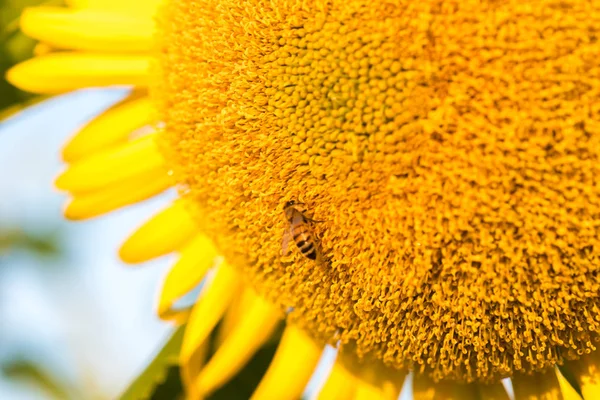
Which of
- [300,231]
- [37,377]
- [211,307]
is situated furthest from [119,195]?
[37,377]

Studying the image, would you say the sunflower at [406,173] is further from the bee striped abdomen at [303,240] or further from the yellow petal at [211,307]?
the yellow petal at [211,307]

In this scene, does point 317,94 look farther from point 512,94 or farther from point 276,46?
point 512,94

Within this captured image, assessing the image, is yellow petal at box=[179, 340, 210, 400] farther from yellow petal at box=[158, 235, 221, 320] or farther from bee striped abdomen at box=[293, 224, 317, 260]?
bee striped abdomen at box=[293, 224, 317, 260]

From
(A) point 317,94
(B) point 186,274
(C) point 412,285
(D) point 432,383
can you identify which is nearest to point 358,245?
(C) point 412,285

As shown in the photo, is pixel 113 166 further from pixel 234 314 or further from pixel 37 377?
pixel 37 377

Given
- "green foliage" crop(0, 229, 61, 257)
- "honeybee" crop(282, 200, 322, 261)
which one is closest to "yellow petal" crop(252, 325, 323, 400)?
"honeybee" crop(282, 200, 322, 261)

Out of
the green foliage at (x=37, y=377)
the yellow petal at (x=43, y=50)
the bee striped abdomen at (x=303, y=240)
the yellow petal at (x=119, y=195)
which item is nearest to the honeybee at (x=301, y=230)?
the bee striped abdomen at (x=303, y=240)
